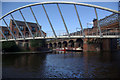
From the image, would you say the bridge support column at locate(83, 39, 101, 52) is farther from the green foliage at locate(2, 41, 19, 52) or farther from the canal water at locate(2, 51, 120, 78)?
the canal water at locate(2, 51, 120, 78)

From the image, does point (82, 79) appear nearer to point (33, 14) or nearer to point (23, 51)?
point (33, 14)

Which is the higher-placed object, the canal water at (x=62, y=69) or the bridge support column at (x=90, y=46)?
the bridge support column at (x=90, y=46)

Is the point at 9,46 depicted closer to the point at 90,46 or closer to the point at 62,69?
the point at 62,69

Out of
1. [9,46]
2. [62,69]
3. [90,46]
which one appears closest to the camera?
[62,69]

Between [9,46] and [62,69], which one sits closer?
[62,69]

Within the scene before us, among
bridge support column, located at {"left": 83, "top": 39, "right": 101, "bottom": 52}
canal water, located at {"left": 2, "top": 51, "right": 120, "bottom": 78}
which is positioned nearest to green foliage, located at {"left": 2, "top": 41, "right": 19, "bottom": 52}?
canal water, located at {"left": 2, "top": 51, "right": 120, "bottom": 78}

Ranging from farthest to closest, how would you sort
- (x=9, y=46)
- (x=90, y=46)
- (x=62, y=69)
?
1. (x=90, y=46)
2. (x=9, y=46)
3. (x=62, y=69)

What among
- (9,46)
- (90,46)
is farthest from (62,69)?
(90,46)

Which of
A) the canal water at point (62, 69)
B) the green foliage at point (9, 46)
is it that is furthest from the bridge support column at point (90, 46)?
the canal water at point (62, 69)

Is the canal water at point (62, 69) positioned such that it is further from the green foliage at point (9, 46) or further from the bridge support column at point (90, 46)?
the bridge support column at point (90, 46)

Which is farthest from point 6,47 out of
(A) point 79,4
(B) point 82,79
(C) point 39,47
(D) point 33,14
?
(B) point 82,79

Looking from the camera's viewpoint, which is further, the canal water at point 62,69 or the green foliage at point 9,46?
the green foliage at point 9,46

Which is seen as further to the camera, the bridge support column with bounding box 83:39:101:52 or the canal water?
the bridge support column with bounding box 83:39:101:52

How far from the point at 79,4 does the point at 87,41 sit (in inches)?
1373
